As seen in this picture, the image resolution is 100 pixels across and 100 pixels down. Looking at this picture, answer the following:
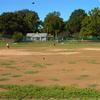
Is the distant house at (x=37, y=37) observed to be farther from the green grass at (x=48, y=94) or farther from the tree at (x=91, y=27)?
the green grass at (x=48, y=94)

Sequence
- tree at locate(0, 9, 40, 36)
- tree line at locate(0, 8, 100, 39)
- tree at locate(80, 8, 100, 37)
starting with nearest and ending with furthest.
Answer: tree at locate(80, 8, 100, 37), tree line at locate(0, 8, 100, 39), tree at locate(0, 9, 40, 36)

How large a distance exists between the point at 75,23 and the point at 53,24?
10377 mm

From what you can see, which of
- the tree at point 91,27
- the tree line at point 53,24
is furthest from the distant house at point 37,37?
the tree at point 91,27

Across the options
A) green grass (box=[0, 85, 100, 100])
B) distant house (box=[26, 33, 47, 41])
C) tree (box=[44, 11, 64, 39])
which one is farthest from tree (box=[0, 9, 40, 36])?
green grass (box=[0, 85, 100, 100])

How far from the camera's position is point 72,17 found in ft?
489

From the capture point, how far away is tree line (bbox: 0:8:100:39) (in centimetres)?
11200

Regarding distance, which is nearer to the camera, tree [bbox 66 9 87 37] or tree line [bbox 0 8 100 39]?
tree line [bbox 0 8 100 39]

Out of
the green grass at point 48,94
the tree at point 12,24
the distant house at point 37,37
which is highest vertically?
the tree at point 12,24

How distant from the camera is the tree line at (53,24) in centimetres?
A: 11200

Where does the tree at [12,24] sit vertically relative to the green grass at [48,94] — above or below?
above

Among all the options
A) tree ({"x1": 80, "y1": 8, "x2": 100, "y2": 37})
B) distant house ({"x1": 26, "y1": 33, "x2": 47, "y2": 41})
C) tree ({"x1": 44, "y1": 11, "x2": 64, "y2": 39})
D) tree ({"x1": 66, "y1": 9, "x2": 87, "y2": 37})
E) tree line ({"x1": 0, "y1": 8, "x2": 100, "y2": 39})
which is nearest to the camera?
tree ({"x1": 80, "y1": 8, "x2": 100, "y2": 37})

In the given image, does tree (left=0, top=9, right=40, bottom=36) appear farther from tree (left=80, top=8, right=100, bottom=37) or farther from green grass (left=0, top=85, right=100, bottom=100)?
green grass (left=0, top=85, right=100, bottom=100)

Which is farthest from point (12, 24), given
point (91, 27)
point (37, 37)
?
point (91, 27)

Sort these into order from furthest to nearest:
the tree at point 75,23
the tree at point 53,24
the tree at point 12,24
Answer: the tree at point 75,23, the tree at point 53,24, the tree at point 12,24
